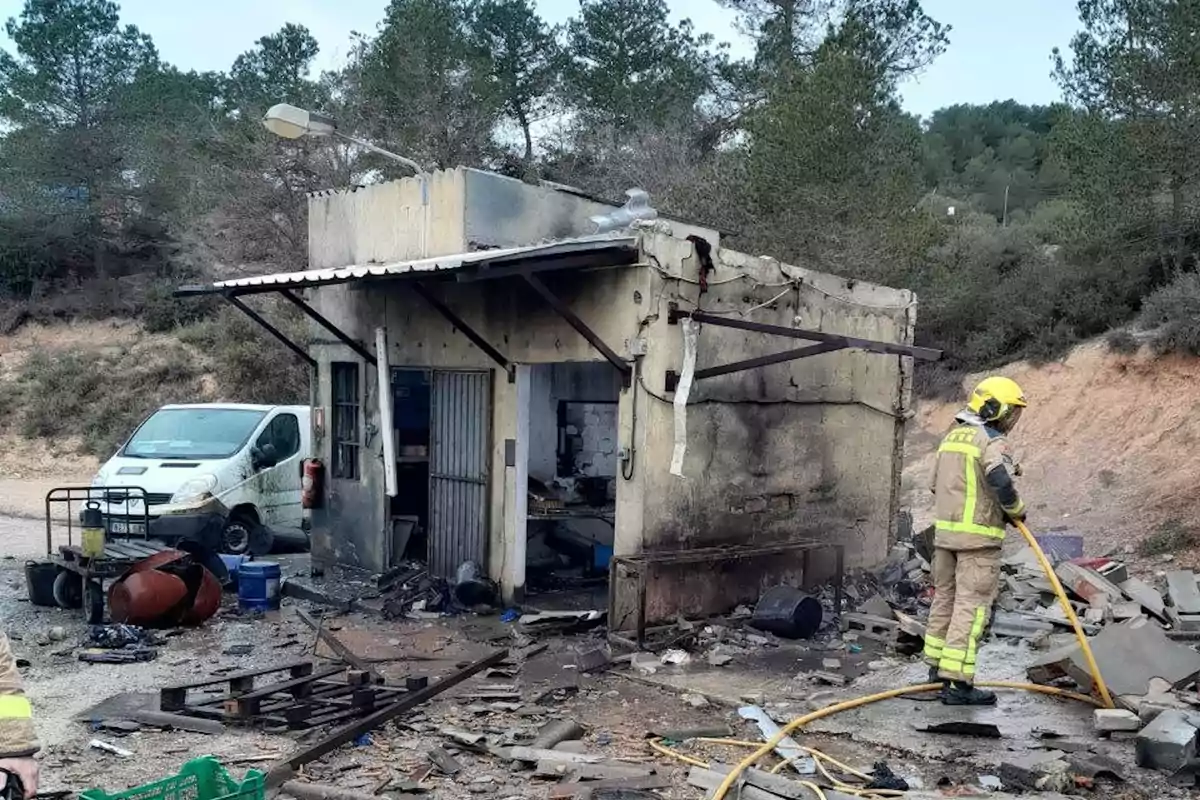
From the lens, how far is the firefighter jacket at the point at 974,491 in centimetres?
684

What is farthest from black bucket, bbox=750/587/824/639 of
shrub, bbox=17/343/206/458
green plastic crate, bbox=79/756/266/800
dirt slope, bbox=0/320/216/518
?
shrub, bbox=17/343/206/458

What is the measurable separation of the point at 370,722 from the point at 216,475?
276 inches

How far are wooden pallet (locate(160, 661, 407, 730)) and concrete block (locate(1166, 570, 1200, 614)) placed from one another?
7110 millimetres

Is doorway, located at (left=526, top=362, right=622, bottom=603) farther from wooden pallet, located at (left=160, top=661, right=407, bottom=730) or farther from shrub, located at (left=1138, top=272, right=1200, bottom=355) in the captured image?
shrub, located at (left=1138, top=272, right=1200, bottom=355)

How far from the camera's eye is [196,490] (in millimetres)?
12219

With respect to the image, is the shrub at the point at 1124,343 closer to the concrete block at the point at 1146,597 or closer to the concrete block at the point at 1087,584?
the concrete block at the point at 1146,597

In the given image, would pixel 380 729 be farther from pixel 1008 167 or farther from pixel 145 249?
pixel 1008 167

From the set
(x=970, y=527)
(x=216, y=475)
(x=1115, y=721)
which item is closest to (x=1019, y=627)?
(x=970, y=527)

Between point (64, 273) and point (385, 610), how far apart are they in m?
29.6

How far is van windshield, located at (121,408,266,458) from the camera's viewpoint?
12969 mm

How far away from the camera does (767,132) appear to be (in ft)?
62.8

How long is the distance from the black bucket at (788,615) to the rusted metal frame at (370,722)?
7.78 ft

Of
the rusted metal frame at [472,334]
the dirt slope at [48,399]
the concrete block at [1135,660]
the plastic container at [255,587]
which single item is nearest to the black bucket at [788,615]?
the concrete block at [1135,660]

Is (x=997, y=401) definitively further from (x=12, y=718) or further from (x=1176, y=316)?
(x=1176, y=316)
